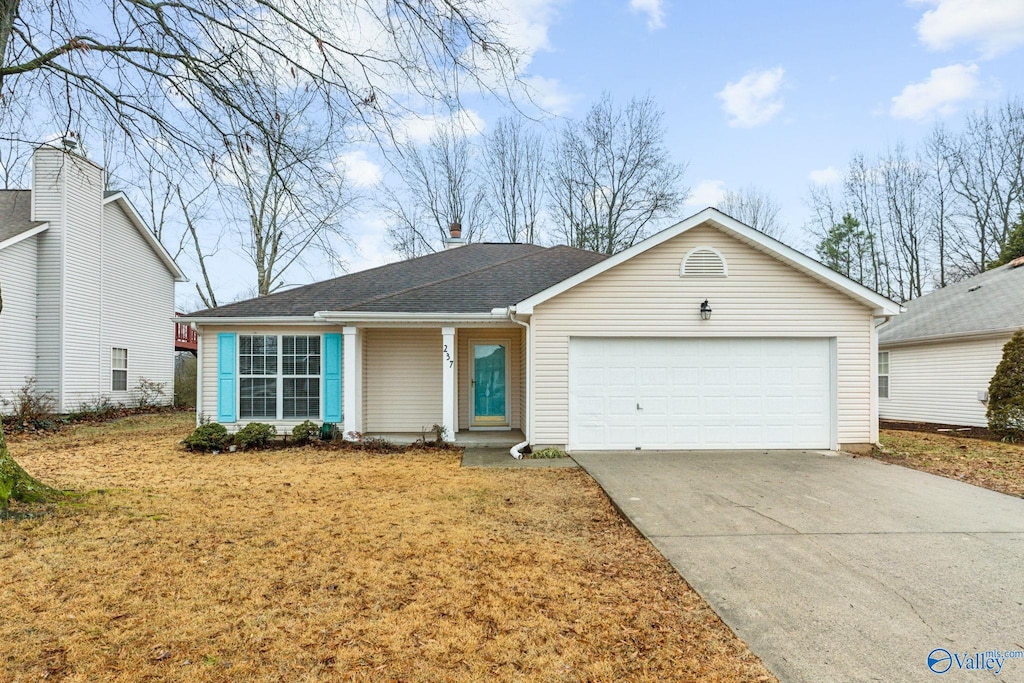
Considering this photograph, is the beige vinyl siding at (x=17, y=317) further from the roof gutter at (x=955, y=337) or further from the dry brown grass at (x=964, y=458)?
the roof gutter at (x=955, y=337)

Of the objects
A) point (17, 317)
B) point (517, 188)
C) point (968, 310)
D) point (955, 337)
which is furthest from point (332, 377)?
point (517, 188)

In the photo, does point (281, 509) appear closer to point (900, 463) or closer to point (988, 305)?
point (900, 463)

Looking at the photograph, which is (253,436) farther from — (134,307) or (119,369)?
(134,307)

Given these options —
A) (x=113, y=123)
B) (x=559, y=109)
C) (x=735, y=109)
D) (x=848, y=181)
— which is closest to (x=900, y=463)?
(x=559, y=109)

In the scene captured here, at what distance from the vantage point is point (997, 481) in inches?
293

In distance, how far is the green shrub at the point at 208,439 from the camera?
9.86 meters

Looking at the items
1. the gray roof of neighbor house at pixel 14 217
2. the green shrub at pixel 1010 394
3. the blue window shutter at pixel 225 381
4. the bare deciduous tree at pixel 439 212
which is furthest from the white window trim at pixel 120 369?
the green shrub at pixel 1010 394

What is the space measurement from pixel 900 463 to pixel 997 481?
1.39 meters

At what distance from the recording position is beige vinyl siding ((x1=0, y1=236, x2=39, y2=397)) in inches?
520

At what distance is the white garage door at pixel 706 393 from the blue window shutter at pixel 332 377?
4.78 m

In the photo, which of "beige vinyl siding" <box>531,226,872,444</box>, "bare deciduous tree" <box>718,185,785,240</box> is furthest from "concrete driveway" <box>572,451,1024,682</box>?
"bare deciduous tree" <box>718,185,785,240</box>

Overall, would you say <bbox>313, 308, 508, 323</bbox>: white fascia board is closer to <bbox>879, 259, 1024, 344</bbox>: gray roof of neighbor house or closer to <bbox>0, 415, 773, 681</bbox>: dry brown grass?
<bbox>0, 415, 773, 681</bbox>: dry brown grass

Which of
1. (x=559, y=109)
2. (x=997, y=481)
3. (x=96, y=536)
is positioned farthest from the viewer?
(x=997, y=481)

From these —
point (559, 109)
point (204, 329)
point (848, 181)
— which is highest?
point (848, 181)
